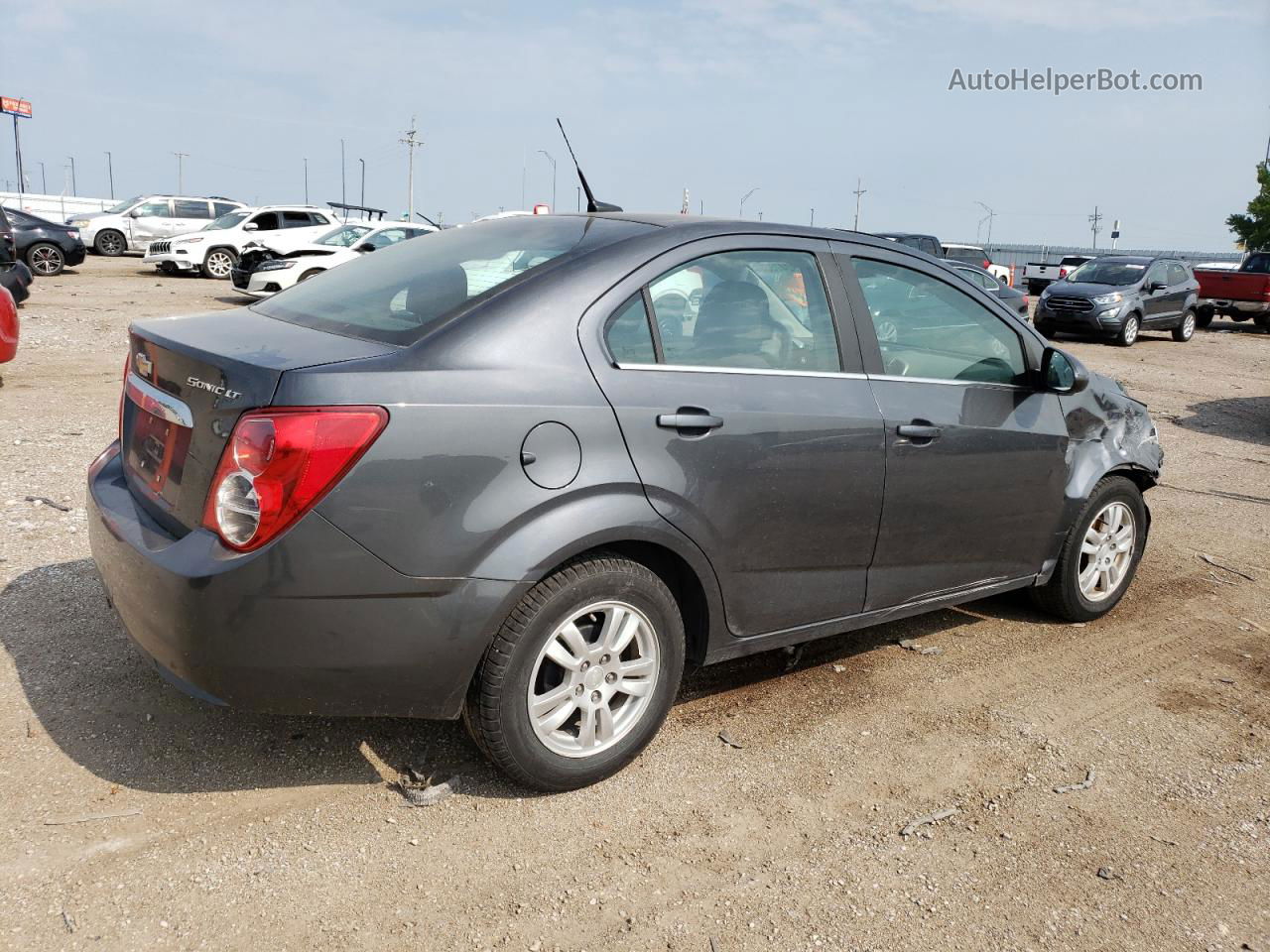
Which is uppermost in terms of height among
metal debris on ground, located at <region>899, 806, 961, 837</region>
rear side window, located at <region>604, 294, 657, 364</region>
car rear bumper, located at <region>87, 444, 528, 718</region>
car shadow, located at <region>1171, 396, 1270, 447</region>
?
rear side window, located at <region>604, 294, 657, 364</region>

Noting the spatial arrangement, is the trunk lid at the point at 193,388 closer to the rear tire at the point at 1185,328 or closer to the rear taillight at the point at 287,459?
the rear taillight at the point at 287,459

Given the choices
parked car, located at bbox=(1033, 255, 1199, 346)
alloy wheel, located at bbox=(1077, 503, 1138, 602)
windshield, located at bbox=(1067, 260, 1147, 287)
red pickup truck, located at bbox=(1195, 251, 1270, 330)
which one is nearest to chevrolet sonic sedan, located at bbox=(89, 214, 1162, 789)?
alloy wheel, located at bbox=(1077, 503, 1138, 602)

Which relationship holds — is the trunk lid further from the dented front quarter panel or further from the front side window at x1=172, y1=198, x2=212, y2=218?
the front side window at x1=172, y1=198, x2=212, y2=218

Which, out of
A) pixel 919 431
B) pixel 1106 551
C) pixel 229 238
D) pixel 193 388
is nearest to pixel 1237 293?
pixel 229 238

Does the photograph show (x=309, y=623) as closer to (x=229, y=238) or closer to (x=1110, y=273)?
(x=1110, y=273)

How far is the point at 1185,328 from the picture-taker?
2159 centimetres

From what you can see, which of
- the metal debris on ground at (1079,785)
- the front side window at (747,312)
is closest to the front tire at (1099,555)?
the metal debris on ground at (1079,785)

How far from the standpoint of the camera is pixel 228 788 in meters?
3.12

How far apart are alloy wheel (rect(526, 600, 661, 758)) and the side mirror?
6.96ft

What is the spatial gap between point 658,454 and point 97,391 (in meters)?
7.89

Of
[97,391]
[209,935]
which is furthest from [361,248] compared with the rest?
[209,935]

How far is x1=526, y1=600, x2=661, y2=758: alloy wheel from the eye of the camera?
305 cm

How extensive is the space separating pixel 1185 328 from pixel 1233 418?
36.8 ft

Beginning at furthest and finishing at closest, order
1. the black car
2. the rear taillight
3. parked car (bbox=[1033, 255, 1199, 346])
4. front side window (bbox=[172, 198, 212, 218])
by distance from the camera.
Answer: front side window (bbox=[172, 198, 212, 218]) → the black car → parked car (bbox=[1033, 255, 1199, 346]) → the rear taillight
